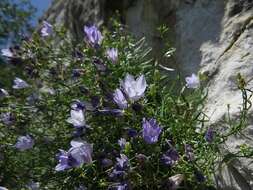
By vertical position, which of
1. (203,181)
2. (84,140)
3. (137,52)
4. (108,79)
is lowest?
(203,181)

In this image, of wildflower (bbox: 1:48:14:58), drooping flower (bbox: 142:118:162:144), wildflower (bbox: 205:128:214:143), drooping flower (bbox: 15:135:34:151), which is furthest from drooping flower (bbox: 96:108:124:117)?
wildflower (bbox: 1:48:14:58)

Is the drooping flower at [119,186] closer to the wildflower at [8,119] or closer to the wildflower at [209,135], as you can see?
the wildflower at [209,135]

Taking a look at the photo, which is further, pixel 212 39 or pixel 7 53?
pixel 7 53

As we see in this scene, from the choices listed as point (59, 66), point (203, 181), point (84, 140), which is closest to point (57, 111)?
point (59, 66)

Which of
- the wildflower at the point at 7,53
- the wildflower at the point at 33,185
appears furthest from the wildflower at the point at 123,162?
the wildflower at the point at 7,53

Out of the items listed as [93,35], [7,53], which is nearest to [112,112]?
[93,35]

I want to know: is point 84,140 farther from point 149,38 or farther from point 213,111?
point 149,38

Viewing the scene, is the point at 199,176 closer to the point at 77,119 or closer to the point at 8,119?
the point at 77,119
